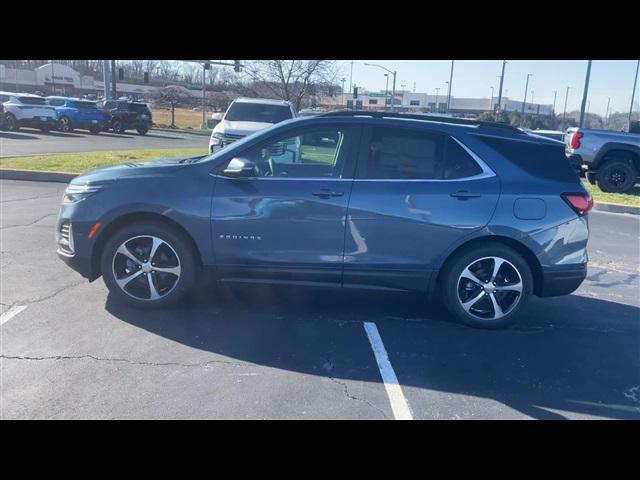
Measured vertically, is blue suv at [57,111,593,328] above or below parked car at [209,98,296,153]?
below

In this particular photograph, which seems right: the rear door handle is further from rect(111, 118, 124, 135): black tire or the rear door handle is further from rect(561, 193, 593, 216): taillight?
rect(111, 118, 124, 135): black tire

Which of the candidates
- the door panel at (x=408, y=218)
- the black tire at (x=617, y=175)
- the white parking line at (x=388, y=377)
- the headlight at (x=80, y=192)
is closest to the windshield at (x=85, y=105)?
the black tire at (x=617, y=175)

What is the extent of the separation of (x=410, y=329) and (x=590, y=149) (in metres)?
11.5

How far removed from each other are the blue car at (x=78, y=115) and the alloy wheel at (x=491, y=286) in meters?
28.4

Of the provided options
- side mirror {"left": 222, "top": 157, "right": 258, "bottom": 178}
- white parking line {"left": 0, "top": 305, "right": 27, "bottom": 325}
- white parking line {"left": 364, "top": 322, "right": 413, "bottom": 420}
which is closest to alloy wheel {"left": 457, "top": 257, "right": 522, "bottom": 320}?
white parking line {"left": 364, "top": 322, "right": 413, "bottom": 420}

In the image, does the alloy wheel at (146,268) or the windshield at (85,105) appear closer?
the alloy wheel at (146,268)

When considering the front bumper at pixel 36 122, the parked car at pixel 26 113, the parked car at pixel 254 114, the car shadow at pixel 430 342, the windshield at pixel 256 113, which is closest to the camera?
the car shadow at pixel 430 342

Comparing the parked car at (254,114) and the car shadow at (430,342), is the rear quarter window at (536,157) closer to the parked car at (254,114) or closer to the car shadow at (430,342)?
the car shadow at (430,342)

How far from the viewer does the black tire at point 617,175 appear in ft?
46.6

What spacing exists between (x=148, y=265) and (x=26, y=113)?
85.5ft

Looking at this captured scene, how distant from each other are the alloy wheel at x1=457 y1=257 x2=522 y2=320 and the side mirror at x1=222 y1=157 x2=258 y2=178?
202cm

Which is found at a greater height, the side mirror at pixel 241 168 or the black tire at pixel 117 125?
the side mirror at pixel 241 168

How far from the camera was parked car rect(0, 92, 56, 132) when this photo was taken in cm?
2689
